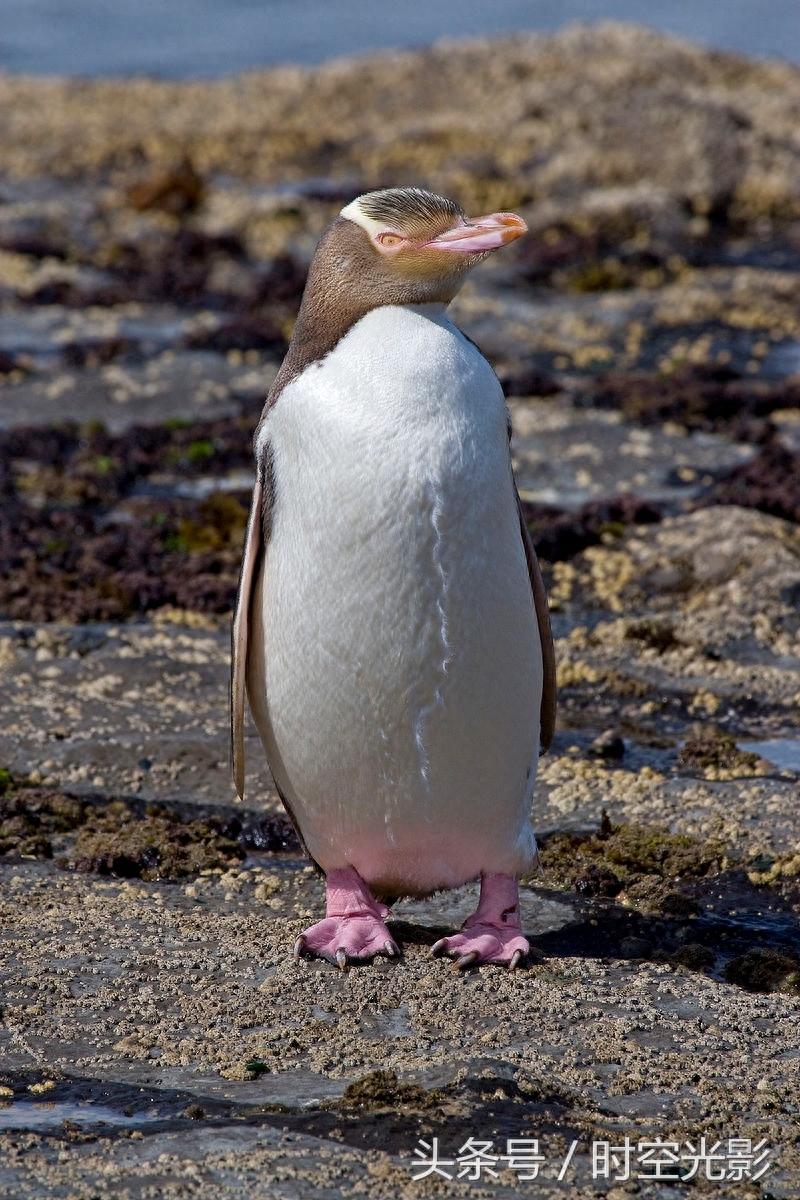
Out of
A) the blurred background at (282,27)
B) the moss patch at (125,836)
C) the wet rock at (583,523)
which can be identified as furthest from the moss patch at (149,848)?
the blurred background at (282,27)

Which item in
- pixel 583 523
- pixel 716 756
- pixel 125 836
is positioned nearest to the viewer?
pixel 125 836

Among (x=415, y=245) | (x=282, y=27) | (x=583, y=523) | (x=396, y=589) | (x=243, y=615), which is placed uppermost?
(x=282, y=27)

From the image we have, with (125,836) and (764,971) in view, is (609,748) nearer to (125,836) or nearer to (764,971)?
(764,971)

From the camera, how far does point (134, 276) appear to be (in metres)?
13.1

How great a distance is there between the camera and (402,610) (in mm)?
4277

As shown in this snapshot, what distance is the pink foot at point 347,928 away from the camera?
4449 mm

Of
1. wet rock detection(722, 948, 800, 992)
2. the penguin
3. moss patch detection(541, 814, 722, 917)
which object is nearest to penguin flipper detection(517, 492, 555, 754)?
the penguin

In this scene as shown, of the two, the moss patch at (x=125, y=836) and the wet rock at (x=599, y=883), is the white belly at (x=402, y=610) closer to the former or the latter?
the wet rock at (x=599, y=883)

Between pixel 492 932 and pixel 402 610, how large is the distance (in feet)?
3.19

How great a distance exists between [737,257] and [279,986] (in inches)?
415

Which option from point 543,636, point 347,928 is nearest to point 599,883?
Result: point 543,636

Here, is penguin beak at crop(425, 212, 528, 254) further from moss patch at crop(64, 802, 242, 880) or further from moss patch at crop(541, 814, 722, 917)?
moss patch at crop(64, 802, 242, 880)

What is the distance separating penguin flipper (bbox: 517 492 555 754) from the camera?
184 inches

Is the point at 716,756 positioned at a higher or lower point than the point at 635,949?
higher
